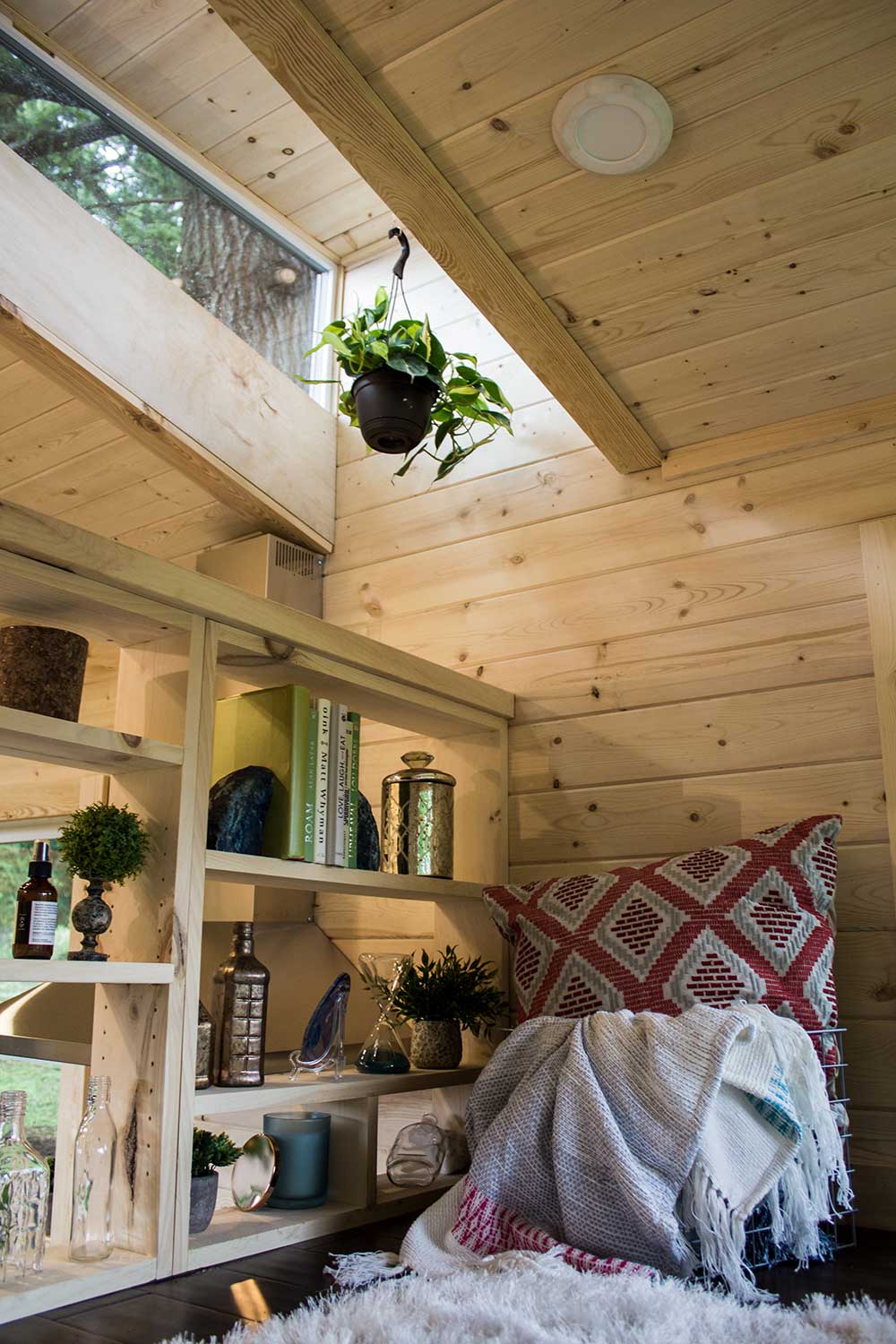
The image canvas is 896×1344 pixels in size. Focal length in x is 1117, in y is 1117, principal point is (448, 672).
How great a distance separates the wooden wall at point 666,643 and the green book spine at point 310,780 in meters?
0.62

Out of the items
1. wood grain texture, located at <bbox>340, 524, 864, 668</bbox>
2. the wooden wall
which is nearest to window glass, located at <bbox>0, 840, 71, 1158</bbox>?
the wooden wall

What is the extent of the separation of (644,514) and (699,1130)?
53.1 inches

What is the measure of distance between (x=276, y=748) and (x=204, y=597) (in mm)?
330

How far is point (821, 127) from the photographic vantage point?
1575 mm

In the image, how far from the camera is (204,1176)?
1595mm

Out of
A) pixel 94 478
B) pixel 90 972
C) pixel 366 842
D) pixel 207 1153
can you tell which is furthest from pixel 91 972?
pixel 94 478

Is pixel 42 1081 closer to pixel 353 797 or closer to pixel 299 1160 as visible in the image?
pixel 299 1160

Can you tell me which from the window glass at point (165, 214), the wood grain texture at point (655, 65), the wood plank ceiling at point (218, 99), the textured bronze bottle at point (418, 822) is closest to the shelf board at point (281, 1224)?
the textured bronze bottle at point (418, 822)

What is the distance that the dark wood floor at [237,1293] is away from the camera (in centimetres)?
125

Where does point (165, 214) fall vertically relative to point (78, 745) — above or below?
above

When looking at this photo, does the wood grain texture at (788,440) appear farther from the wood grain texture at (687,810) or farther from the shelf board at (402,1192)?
the shelf board at (402,1192)

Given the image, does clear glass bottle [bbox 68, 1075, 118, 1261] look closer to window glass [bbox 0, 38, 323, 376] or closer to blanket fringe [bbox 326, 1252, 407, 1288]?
blanket fringe [bbox 326, 1252, 407, 1288]

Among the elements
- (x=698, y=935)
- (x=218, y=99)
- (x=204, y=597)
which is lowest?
(x=698, y=935)

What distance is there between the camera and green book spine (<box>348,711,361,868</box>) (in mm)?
2006
